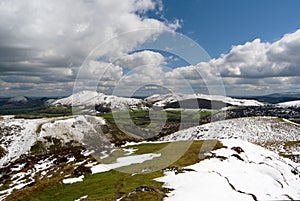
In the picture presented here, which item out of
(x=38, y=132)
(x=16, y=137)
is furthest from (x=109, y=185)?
(x=38, y=132)

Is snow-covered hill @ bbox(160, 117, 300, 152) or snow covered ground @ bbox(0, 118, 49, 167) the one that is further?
snow covered ground @ bbox(0, 118, 49, 167)

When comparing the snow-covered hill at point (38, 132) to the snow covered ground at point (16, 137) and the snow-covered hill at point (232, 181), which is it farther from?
the snow-covered hill at point (232, 181)

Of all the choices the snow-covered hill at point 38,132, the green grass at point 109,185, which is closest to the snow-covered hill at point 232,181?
the green grass at point 109,185

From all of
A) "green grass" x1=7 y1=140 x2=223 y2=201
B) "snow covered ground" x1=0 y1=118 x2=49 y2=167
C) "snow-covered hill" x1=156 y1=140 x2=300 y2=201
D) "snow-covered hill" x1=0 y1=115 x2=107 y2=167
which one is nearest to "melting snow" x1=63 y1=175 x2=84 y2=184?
"green grass" x1=7 y1=140 x2=223 y2=201

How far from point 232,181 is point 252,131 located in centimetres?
9454

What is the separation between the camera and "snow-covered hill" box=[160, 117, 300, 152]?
11347cm

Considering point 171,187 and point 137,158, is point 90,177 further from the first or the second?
point 171,187

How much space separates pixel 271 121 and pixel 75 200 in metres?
125

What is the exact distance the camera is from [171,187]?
3300 cm

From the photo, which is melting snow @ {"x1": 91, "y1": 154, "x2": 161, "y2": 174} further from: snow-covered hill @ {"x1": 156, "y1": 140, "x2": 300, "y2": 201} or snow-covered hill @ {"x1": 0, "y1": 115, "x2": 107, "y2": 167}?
snow-covered hill @ {"x1": 0, "y1": 115, "x2": 107, "y2": 167}

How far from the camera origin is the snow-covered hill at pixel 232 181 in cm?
3039

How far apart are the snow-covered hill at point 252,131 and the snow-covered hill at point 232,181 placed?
208ft

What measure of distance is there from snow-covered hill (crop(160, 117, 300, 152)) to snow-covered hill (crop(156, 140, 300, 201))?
6329cm

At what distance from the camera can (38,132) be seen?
141875 mm
